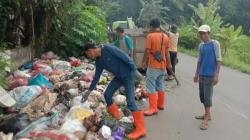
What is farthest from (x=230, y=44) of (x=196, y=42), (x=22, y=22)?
(x=22, y=22)

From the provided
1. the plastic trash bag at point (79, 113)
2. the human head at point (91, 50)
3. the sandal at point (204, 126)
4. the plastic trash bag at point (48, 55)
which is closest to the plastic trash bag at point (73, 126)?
the plastic trash bag at point (79, 113)

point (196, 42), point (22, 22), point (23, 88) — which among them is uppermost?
point (22, 22)

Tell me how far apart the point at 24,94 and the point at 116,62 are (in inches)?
87.3

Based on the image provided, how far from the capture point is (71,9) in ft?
53.3

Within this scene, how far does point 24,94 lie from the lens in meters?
9.05

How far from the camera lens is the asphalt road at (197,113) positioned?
8336 mm

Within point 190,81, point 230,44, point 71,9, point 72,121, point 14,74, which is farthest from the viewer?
point 230,44

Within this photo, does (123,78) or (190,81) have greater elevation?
(123,78)

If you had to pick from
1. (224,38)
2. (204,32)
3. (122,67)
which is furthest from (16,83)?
(224,38)

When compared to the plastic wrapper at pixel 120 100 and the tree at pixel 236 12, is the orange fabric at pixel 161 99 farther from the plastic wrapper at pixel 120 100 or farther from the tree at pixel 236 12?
the tree at pixel 236 12

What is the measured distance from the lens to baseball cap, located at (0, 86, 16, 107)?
27.1ft

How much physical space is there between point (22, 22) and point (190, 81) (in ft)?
17.9

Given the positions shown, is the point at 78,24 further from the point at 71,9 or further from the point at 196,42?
the point at 196,42

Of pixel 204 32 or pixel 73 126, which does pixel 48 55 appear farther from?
pixel 73 126
